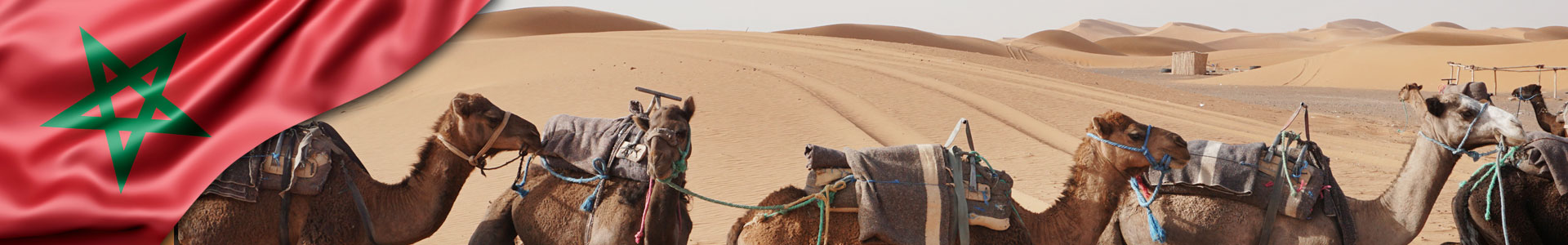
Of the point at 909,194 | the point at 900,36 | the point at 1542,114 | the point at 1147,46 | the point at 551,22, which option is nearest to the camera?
the point at 909,194

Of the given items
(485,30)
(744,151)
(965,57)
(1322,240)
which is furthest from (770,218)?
(485,30)

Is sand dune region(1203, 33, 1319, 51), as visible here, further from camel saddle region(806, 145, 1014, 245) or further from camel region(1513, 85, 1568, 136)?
camel saddle region(806, 145, 1014, 245)

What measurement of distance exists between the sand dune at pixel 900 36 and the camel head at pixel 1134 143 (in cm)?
6540

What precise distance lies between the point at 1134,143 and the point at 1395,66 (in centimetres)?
4028

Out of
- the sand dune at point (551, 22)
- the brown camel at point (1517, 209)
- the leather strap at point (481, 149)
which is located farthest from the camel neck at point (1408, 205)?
the sand dune at point (551, 22)

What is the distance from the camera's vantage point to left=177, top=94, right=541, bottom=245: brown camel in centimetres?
479

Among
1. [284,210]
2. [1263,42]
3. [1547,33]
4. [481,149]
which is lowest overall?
[284,210]

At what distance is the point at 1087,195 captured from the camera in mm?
4715

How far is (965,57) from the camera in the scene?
84.9ft

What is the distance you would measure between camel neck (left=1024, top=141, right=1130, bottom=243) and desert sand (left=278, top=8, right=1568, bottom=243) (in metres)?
2.69

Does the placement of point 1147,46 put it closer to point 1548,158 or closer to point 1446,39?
point 1446,39

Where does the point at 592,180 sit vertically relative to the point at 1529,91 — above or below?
below

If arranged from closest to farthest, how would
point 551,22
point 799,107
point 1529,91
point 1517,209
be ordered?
point 1517,209
point 1529,91
point 799,107
point 551,22

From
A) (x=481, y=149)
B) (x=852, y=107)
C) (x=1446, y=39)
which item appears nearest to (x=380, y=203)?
(x=481, y=149)
